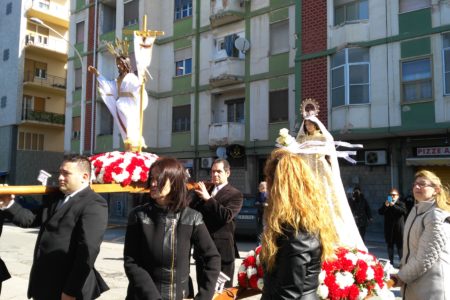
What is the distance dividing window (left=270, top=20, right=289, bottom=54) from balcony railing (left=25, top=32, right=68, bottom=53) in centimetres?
1964

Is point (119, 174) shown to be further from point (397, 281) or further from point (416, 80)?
point (416, 80)

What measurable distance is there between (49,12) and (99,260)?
2832 cm

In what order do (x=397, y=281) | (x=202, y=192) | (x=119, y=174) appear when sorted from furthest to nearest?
(x=119, y=174), (x=202, y=192), (x=397, y=281)

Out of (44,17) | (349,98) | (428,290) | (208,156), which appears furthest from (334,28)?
(44,17)

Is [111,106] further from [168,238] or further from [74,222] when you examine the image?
[168,238]

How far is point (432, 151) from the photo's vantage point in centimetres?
1641

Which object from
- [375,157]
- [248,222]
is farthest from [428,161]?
[248,222]

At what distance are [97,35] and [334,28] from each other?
16.0 meters

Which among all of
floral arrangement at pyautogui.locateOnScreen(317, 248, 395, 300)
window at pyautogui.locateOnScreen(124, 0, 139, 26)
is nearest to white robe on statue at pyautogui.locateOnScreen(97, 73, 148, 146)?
floral arrangement at pyautogui.locateOnScreen(317, 248, 395, 300)

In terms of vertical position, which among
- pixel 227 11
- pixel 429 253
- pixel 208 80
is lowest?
pixel 429 253

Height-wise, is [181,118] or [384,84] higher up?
[384,84]

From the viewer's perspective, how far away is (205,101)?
78.6 ft

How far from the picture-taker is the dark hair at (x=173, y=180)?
312 centimetres

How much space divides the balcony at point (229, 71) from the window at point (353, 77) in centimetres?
563
